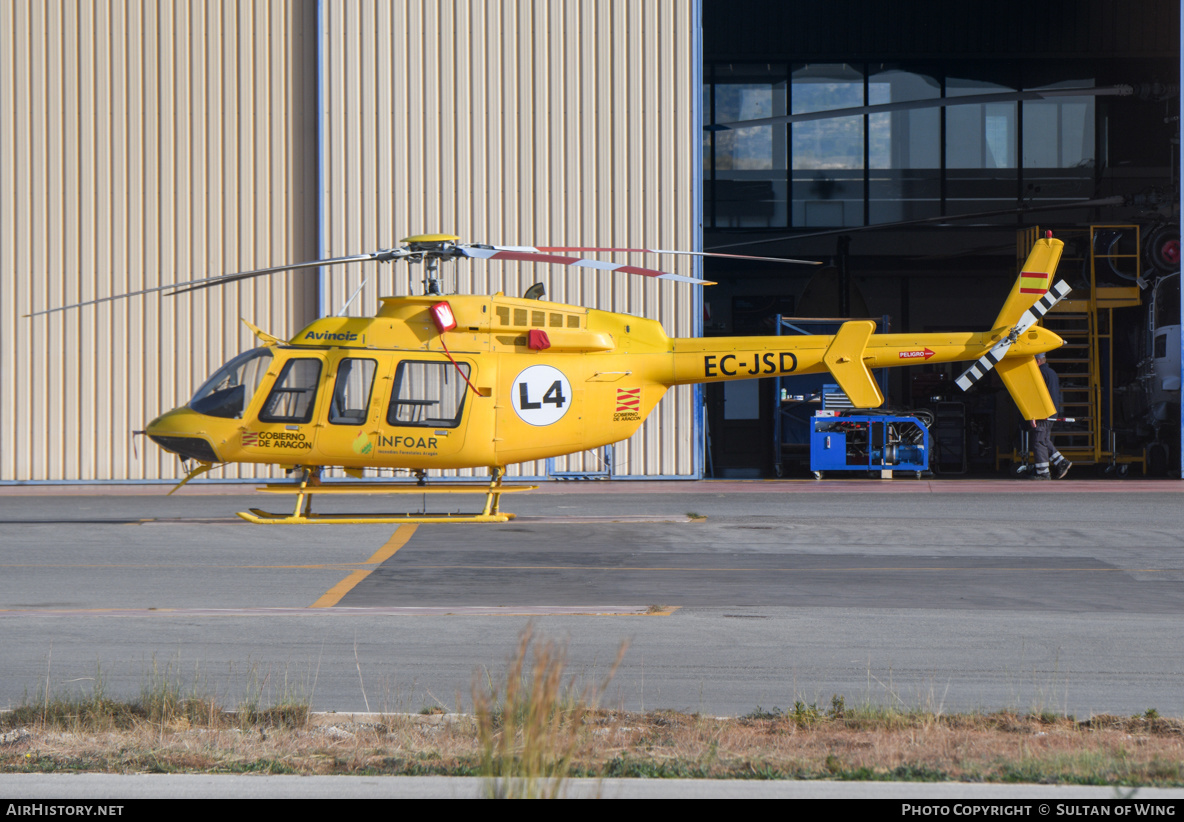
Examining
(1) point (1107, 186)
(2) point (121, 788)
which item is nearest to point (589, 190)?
(2) point (121, 788)

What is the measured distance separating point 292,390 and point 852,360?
7505 millimetres

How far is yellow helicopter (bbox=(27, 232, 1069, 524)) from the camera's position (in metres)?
14.0

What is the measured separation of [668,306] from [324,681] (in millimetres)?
14836

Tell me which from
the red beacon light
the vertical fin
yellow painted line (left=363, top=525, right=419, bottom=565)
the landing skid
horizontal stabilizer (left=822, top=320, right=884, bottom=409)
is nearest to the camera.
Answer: yellow painted line (left=363, top=525, right=419, bottom=565)

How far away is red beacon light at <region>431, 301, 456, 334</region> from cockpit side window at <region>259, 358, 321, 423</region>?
1656mm

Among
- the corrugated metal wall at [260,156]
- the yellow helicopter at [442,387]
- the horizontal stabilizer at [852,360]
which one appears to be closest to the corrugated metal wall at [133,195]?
the corrugated metal wall at [260,156]

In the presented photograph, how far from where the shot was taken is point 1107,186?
106 ft

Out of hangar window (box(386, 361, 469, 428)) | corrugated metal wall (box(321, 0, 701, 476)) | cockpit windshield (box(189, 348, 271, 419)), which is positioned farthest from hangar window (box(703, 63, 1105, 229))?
cockpit windshield (box(189, 348, 271, 419))

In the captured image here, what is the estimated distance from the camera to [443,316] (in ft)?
45.3

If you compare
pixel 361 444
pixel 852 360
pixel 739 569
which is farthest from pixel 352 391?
pixel 852 360

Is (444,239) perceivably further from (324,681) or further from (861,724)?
(861,724)

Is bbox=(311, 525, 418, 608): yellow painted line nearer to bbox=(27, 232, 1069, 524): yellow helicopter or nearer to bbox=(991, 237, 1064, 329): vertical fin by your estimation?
bbox=(27, 232, 1069, 524): yellow helicopter

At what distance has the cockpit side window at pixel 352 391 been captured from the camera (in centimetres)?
1395

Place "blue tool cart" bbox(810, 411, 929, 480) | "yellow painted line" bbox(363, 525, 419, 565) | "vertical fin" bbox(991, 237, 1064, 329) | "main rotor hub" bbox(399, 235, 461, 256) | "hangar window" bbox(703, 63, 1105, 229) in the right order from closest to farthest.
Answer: "yellow painted line" bbox(363, 525, 419, 565)
"main rotor hub" bbox(399, 235, 461, 256)
"vertical fin" bbox(991, 237, 1064, 329)
"blue tool cart" bbox(810, 411, 929, 480)
"hangar window" bbox(703, 63, 1105, 229)
